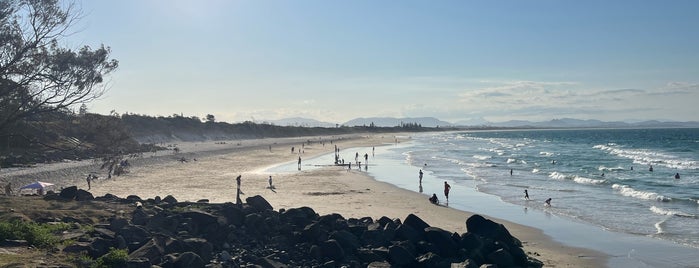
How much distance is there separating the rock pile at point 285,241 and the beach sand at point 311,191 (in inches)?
115

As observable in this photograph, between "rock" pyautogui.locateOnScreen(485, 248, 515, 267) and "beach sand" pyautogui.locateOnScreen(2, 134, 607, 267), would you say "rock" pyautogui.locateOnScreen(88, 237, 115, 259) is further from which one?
"beach sand" pyautogui.locateOnScreen(2, 134, 607, 267)

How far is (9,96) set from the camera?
17.8m

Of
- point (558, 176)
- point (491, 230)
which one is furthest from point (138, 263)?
point (558, 176)

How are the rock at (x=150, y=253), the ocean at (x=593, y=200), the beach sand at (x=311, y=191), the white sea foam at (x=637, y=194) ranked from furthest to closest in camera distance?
the white sea foam at (x=637, y=194)
the beach sand at (x=311, y=191)
the ocean at (x=593, y=200)
the rock at (x=150, y=253)

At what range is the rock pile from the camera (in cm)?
1248

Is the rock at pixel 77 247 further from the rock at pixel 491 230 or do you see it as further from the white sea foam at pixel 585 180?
the white sea foam at pixel 585 180

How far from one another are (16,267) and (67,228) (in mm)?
3290

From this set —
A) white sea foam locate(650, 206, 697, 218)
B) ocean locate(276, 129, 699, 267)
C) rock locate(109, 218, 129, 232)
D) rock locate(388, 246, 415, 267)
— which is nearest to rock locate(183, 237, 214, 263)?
rock locate(109, 218, 129, 232)

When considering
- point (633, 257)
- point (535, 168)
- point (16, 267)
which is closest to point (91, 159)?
point (16, 267)

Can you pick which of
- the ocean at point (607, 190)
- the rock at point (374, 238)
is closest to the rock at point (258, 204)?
the rock at point (374, 238)

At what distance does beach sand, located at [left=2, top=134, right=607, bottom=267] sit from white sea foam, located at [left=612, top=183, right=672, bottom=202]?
42.8ft

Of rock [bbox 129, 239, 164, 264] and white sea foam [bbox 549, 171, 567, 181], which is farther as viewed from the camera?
white sea foam [bbox 549, 171, 567, 181]

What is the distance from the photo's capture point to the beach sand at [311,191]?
19.4 metres

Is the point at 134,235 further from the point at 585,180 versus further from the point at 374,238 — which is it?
the point at 585,180
